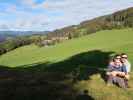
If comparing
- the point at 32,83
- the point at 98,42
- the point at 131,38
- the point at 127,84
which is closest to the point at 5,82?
the point at 32,83

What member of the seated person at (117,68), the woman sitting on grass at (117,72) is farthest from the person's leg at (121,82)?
the seated person at (117,68)

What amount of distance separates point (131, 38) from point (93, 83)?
56.5 m

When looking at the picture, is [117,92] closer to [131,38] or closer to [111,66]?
[111,66]

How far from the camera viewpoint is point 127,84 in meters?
18.8

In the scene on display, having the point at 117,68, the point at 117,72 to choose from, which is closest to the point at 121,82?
the point at 117,72

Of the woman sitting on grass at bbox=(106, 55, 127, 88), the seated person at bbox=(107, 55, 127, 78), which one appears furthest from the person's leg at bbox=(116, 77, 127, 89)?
the seated person at bbox=(107, 55, 127, 78)

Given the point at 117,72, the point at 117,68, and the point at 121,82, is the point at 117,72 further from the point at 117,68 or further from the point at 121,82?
the point at 121,82

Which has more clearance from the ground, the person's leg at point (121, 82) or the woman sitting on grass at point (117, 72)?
the woman sitting on grass at point (117, 72)

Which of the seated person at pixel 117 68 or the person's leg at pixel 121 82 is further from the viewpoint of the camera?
the seated person at pixel 117 68

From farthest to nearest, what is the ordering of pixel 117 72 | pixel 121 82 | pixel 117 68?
pixel 117 68
pixel 117 72
pixel 121 82

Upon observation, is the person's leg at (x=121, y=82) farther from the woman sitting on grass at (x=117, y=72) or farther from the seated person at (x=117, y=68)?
the seated person at (x=117, y=68)

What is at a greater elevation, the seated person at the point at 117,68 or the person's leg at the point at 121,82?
the seated person at the point at 117,68

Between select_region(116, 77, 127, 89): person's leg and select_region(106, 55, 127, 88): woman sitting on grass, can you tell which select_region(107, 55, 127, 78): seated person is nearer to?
select_region(106, 55, 127, 88): woman sitting on grass

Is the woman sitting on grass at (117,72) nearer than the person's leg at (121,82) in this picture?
No
